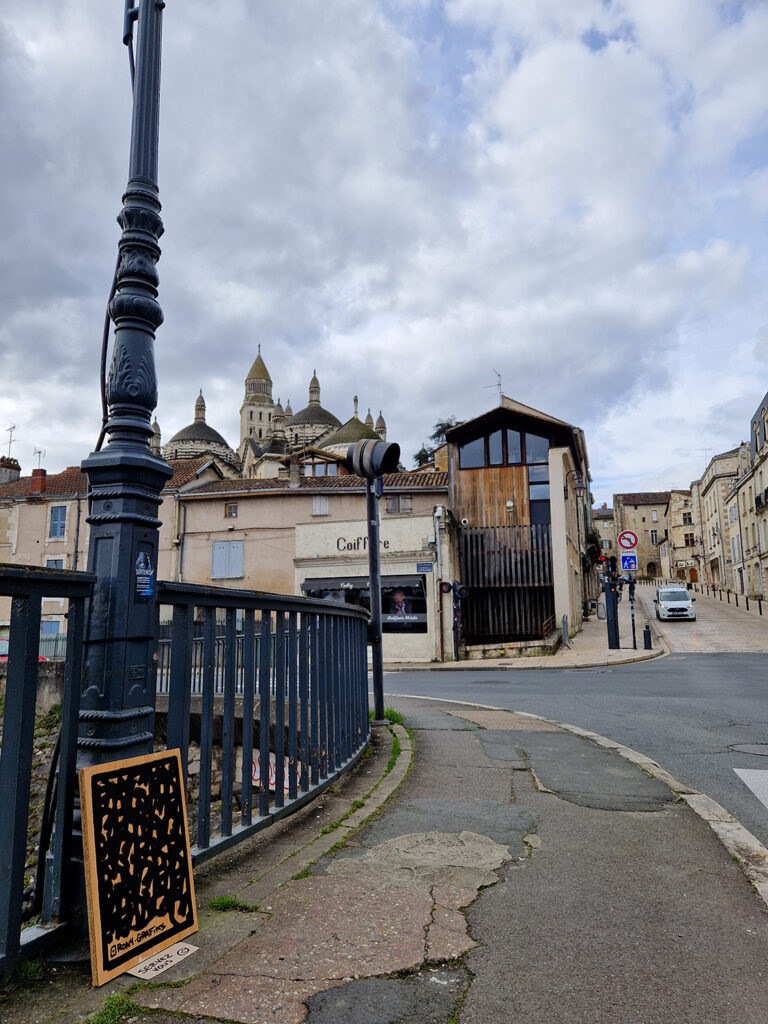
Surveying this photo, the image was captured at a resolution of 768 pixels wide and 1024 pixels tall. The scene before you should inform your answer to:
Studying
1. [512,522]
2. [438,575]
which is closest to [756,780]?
[438,575]

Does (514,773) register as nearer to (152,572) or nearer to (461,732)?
(461,732)

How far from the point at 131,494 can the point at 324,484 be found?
101 ft

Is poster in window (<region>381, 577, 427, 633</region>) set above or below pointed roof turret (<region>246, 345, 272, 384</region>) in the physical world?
below

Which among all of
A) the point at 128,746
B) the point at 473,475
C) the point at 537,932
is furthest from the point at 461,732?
the point at 473,475

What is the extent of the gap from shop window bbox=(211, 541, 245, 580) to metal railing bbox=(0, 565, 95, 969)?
29232 millimetres

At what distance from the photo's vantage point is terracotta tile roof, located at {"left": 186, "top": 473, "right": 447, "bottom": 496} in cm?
3157

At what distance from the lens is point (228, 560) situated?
3153 cm

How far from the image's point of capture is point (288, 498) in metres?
31.5

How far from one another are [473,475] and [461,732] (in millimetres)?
23894

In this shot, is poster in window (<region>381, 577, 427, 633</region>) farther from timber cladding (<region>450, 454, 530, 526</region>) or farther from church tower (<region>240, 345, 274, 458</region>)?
church tower (<region>240, 345, 274, 458</region>)

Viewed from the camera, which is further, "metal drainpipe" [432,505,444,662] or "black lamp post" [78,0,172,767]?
"metal drainpipe" [432,505,444,662]

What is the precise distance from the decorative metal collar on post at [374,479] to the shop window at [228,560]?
24656 mm

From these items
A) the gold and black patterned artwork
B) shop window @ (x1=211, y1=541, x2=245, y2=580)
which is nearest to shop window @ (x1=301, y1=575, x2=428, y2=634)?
shop window @ (x1=211, y1=541, x2=245, y2=580)

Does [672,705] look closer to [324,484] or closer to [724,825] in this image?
[724,825]
